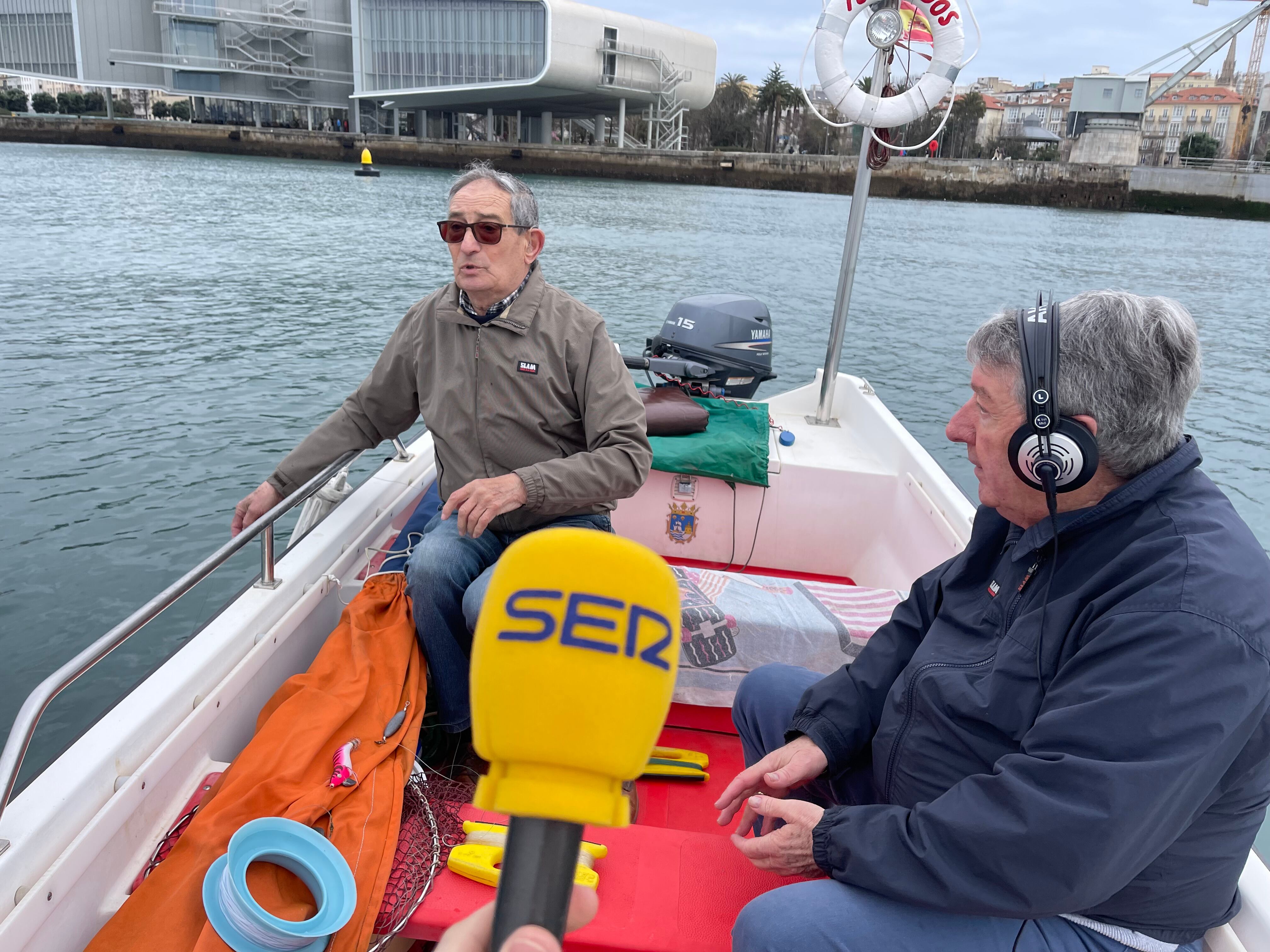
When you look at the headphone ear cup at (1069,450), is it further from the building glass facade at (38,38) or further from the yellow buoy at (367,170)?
the building glass facade at (38,38)

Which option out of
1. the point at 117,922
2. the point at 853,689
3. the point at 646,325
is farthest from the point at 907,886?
the point at 646,325

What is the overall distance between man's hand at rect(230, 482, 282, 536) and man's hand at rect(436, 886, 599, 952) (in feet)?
6.10

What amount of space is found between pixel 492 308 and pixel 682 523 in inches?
56.7

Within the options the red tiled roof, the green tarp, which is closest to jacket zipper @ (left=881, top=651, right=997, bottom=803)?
the green tarp

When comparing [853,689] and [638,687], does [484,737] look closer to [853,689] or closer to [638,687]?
[638,687]

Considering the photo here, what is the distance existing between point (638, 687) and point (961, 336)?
12.9 metres

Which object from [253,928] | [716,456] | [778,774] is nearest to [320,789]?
[253,928]

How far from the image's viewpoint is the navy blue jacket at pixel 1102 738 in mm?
1055

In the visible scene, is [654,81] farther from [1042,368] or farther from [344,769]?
[1042,368]

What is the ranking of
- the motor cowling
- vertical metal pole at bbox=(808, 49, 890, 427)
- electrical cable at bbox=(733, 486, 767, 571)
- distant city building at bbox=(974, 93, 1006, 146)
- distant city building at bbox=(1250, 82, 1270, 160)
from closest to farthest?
electrical cable at bbox=(733, 486, 767, 571)
vertical metal pole at bbox=(808, 49, 890, 427)
the motor cowling
distant city building at bbox=(1250, 82, 1270, 160)
distant city building at bbox=(974, 93, 1006, 146)

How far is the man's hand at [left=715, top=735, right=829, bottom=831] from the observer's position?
1.55 meters

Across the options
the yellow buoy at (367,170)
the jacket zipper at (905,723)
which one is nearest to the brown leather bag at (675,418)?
the jacket zipper at (905,723)

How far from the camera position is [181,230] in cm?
1702

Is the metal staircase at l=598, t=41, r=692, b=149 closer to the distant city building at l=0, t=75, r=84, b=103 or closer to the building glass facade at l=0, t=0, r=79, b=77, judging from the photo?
the building glass facade at l=0, t=0, r=79, b=77
